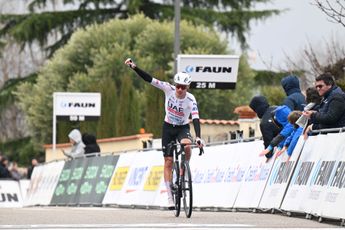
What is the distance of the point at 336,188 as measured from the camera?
15.1m

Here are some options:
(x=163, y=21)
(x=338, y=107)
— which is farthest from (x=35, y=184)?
(x=163, y=21)

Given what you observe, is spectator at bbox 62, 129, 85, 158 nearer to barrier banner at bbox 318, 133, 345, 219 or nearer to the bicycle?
the bicycle

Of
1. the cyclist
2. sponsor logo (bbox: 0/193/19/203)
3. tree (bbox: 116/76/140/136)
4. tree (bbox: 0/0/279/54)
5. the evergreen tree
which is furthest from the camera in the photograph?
tree (bbox: 0/0/279/54)

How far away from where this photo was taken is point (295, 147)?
57.4ft

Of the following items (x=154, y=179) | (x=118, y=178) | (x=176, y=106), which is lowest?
(x=118, y=178)

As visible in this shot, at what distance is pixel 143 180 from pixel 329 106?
888cm

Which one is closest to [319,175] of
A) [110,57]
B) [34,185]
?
[34,185]

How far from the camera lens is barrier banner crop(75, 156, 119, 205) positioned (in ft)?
89.7

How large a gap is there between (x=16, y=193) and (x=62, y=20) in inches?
1040

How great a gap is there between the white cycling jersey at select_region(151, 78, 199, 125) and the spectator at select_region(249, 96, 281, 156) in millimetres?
1730

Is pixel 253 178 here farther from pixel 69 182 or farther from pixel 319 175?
pixel 69 182

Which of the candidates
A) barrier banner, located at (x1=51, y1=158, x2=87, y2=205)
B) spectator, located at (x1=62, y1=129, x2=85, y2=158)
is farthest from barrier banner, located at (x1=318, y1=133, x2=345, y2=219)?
spectator, located at (x1=62, y1=129, x2=85, y2=158)

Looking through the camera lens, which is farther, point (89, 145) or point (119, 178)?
point (89, 145)

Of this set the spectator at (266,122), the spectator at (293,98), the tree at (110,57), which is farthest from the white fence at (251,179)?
the tree at (110,57)
